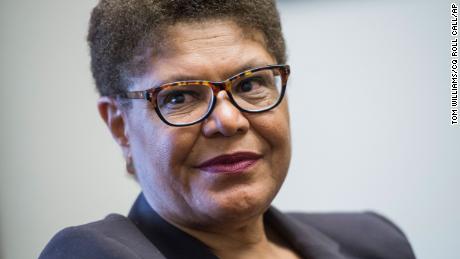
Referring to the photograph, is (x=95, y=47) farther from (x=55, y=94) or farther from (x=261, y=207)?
(x=261, y=207)

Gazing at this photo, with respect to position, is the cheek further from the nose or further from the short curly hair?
the short curly hair

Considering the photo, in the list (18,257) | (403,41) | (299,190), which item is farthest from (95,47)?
(403,41)

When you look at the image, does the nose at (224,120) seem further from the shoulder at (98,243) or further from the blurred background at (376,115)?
the blurred background at (376,115)

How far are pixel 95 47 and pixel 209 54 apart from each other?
0.36m

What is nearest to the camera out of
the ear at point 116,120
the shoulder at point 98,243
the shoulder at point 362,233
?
the shoulder at point 98,243

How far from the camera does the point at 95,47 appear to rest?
118 cm

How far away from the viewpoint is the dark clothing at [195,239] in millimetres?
906

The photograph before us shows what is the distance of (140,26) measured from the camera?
105 cm

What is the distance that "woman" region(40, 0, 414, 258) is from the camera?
98 centimetres

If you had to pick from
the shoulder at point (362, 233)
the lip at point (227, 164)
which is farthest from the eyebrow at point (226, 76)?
the shoulder at point (362, 233)

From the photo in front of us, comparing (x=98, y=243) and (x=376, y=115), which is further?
(x=376, y=115)

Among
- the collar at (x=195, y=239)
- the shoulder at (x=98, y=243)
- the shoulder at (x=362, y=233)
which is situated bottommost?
the shoulder at (x=362, y=233)

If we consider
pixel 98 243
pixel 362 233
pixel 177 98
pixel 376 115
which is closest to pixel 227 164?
pixel 177 98

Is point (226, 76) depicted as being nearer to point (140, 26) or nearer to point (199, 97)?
point (199, 97)
